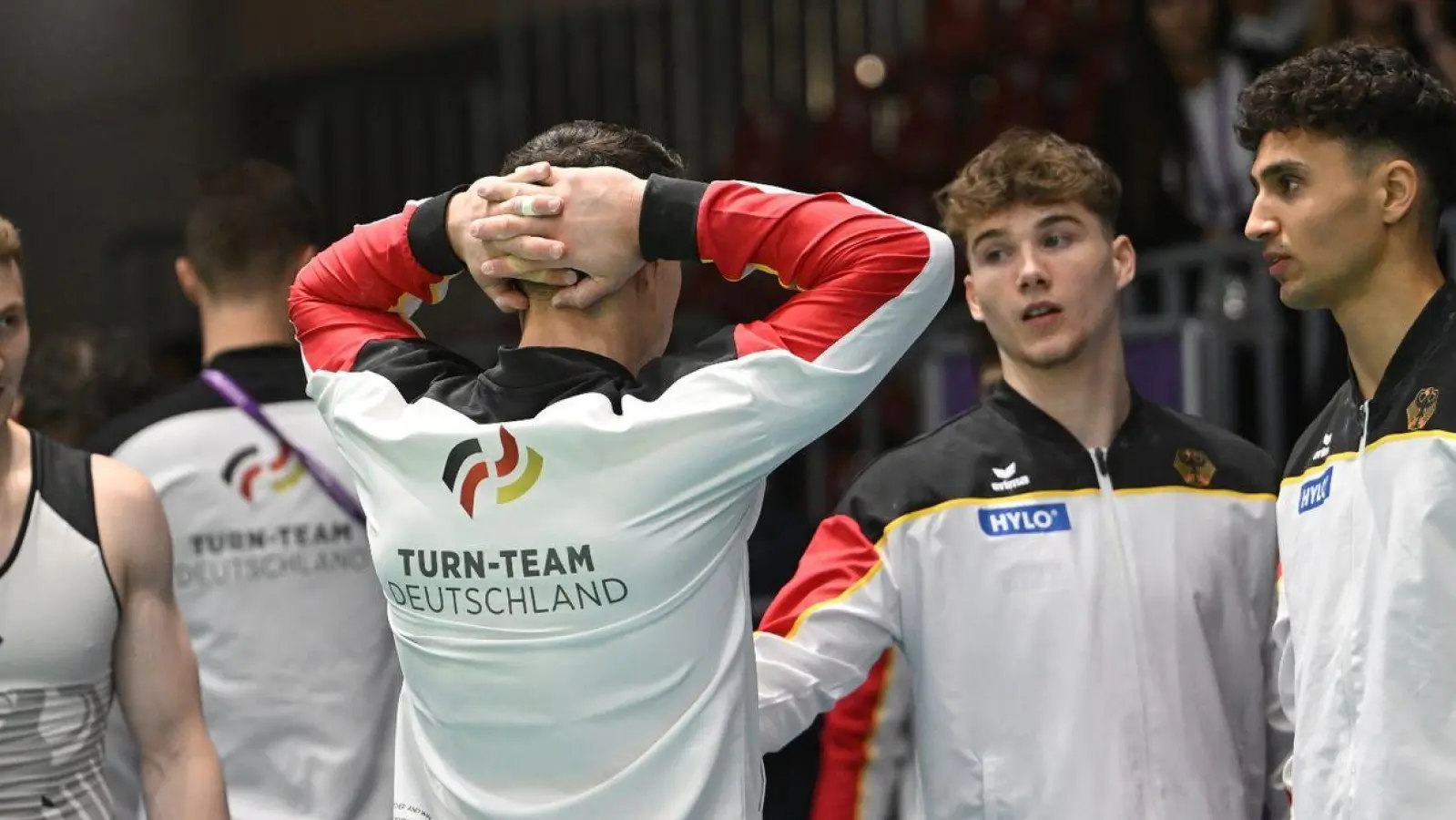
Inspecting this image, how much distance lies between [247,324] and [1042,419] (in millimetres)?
1701

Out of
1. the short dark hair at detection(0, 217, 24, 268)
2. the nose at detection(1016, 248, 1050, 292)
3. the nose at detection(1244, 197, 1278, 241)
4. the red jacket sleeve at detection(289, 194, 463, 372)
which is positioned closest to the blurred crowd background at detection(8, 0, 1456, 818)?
the nose at detection(1016, 248, 1050, 292)

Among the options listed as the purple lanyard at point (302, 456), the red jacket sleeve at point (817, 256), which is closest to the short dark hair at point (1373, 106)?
the red jacket sleeve at point (817, 256)

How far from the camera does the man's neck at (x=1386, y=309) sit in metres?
3.05

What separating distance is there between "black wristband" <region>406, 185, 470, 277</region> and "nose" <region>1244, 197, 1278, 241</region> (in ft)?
4.18

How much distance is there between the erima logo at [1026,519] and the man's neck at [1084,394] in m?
0.16

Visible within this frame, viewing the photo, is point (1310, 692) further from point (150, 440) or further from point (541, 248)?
point (150, 440)

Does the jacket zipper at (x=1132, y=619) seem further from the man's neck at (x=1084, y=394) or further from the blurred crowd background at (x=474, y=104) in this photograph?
the blurred crowd background at (x=474, y=104)

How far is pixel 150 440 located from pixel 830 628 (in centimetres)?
154

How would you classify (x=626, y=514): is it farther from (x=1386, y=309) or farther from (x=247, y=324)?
(x=247, y=324)

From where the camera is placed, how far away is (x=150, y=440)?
4.01m

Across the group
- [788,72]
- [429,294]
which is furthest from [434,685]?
[788,72]

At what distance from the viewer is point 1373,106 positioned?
10.1 feet

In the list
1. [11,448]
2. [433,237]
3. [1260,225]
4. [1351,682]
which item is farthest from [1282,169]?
[11,448]

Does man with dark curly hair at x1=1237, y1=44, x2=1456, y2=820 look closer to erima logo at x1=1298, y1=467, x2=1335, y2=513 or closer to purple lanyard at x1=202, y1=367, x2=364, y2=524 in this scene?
erima logo at x1=1298, y1=467, x2=1335, y2=513
